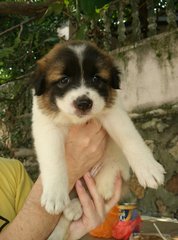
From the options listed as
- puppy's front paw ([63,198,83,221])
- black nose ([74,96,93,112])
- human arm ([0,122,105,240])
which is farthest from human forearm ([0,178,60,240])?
black nose ([74,96,93,112])

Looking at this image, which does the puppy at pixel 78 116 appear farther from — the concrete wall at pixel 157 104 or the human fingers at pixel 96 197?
the concrete wall at pixel 157 104

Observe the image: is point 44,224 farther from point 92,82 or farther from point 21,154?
point 21,154

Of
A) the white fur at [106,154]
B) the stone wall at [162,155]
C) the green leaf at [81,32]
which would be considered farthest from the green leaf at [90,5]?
the stone wall at [162,155]

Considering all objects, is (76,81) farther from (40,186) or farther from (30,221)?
(30,221)

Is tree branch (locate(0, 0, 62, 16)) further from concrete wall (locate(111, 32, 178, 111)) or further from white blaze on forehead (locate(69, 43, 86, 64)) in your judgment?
white blaze on forehead (locate(69, 43, 86, 64))

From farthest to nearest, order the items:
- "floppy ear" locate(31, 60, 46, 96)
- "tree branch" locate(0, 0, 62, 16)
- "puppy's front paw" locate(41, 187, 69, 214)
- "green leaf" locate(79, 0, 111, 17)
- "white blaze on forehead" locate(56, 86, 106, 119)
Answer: "tree branch" locate(0, 0, 62, 16), "green leaf" locate(79, 0, 111, 17), "floppy ear" locate(31, 60, 46, 96), "white blaze on forehead" locate(56, 86, 106, 119), "puppy's front paw" locate(41, 187, 69, 214)

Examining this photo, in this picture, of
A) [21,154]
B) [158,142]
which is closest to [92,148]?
[158,142]

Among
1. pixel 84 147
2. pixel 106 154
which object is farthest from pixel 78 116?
pixel 106 154

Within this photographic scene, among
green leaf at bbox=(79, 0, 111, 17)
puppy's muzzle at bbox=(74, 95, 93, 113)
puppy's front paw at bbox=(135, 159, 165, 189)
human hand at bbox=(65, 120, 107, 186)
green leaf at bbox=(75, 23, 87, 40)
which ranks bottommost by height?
puppy's front paw at bbox=(135, 159, 165, 189)
